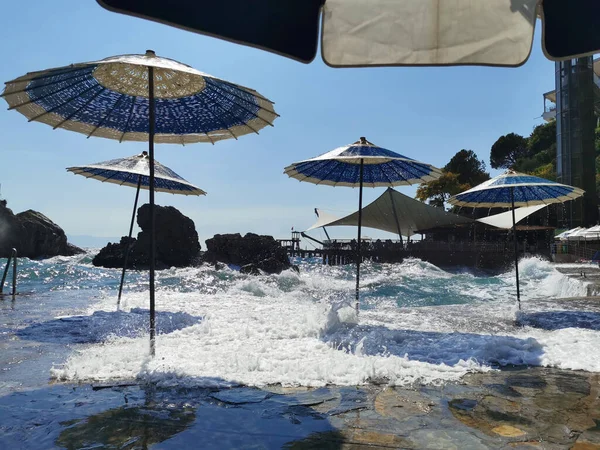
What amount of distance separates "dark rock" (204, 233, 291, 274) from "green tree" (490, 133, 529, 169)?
4495 cm

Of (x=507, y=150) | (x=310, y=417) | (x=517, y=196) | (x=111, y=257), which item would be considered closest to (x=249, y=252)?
(x=111, y=257)

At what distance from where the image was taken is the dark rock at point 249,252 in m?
28.6

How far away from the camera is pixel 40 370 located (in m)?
4.22

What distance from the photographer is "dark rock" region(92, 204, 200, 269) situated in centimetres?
3603

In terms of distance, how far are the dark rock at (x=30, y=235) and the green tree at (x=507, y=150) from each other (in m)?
59.4

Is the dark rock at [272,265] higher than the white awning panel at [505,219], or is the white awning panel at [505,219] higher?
the white awning panel at [505,219]

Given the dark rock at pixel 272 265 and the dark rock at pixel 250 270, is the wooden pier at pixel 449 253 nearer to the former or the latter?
the dark rock at pixel 272 265

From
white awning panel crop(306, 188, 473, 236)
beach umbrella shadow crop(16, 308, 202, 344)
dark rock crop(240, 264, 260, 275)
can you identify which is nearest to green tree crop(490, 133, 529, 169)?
white awning panel crop(306, 188, 473, 236)

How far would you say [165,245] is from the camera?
36.9 metres

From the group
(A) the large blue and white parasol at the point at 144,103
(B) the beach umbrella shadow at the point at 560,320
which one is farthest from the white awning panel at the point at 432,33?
(B) the beach umbrella shadow at the point at 560,320

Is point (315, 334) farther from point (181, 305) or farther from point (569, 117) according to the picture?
point (569, 117)

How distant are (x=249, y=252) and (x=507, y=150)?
47.6m

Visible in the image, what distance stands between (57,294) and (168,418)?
941 cm

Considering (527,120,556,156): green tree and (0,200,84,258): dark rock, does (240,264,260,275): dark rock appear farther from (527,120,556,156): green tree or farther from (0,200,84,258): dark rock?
(527,120,556,156): green tree
